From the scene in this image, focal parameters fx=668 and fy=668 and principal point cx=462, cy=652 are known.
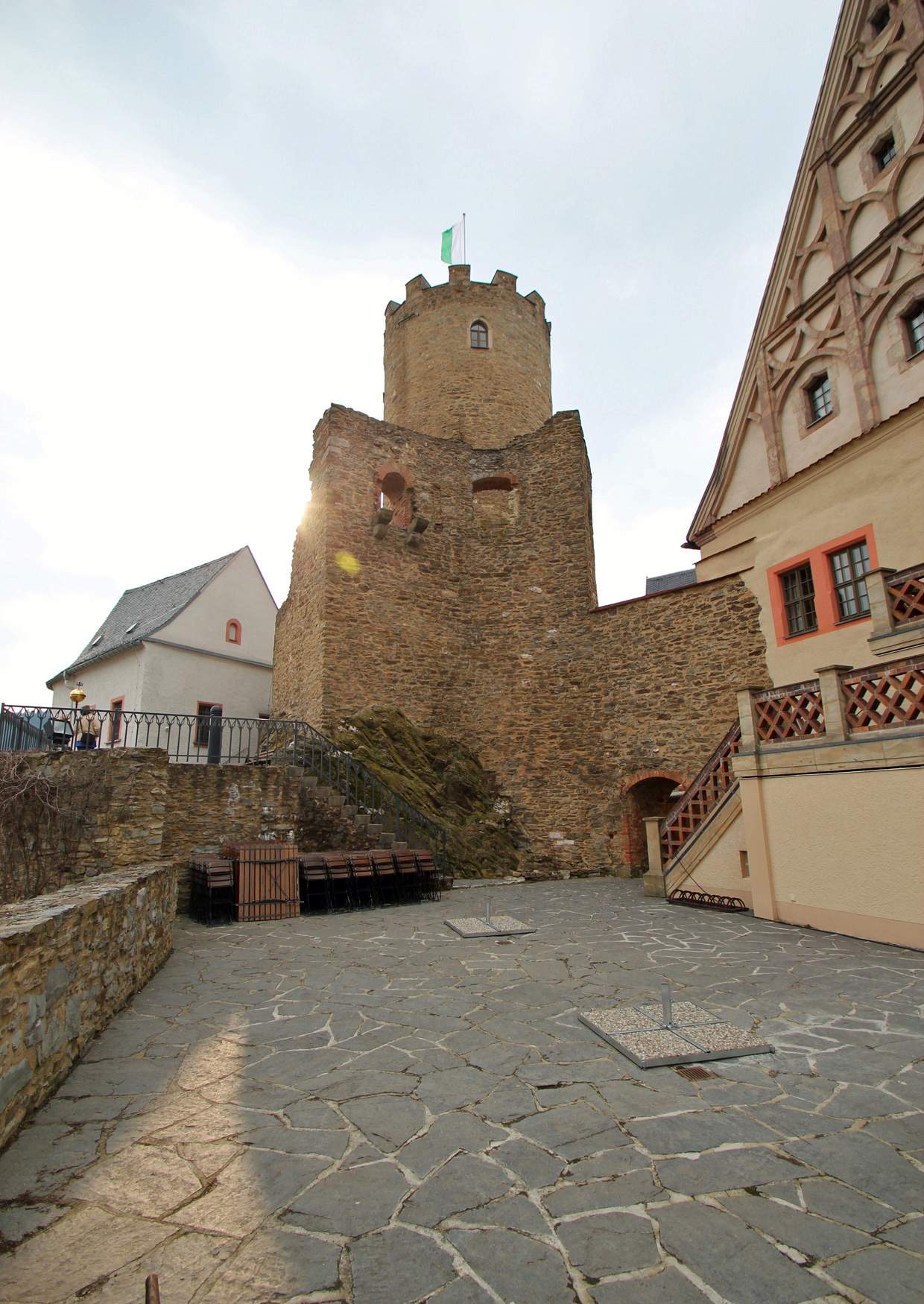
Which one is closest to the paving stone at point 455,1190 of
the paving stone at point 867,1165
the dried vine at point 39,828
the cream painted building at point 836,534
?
the paving stone at point 867,1165

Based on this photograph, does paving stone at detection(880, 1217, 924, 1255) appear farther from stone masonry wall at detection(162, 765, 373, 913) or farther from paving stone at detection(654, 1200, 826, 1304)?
stone masonry wall at detection(162, 765, 373, 913)

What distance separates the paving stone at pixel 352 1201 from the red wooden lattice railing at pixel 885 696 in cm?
665

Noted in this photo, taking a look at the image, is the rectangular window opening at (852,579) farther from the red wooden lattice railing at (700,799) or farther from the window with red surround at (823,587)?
the red wooden lattice railing at (700,799)

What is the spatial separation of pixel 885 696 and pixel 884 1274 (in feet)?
20.5

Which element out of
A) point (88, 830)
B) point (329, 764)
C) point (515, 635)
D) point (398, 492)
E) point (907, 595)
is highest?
point (398, 492)

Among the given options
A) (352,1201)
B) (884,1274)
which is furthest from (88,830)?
(884,1274)

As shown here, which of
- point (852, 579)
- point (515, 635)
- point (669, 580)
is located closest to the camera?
point (852, 579)

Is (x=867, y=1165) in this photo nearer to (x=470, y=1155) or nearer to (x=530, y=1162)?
(x=530, y=1162)

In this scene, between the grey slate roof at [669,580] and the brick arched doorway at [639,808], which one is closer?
the brick arched doorway at [639,808]

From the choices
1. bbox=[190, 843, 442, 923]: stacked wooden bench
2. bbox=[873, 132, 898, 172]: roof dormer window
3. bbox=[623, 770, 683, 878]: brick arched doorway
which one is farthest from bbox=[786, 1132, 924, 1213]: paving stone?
bbox=[873, 132, 898, 172]: roof dormer window

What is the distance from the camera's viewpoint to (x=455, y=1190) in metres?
2.68

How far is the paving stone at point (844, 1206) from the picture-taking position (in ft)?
7.95

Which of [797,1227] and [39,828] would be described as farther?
[39,828]

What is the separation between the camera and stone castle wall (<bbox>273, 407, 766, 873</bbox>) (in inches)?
560
